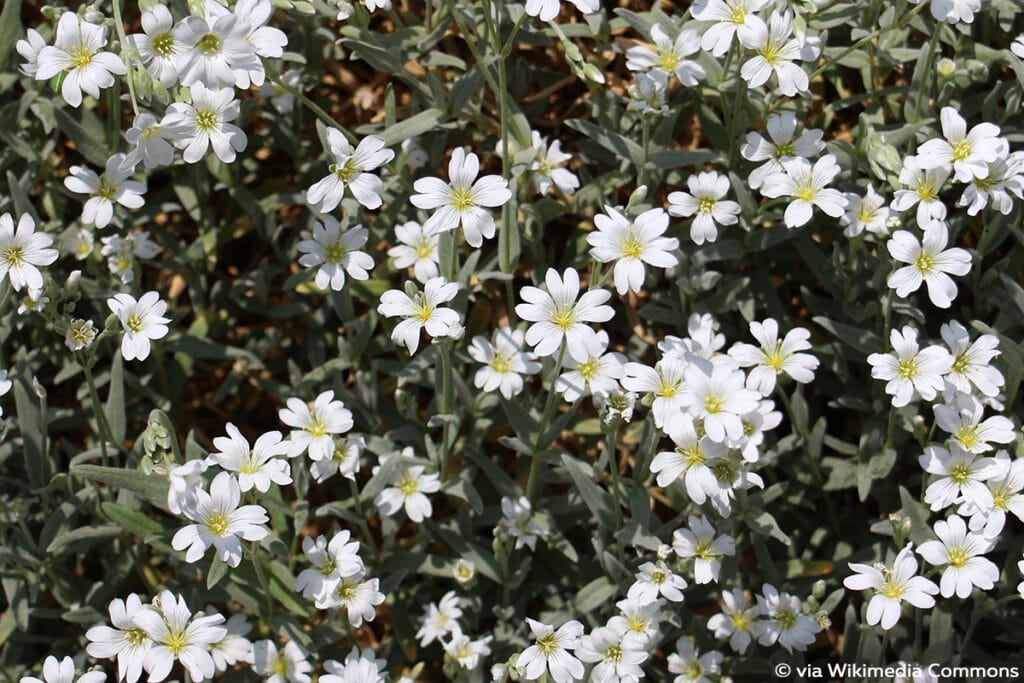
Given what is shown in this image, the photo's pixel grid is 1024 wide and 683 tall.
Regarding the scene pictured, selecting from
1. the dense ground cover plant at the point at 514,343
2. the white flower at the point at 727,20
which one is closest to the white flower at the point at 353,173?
the dense ground cover plant at the point at 514,343

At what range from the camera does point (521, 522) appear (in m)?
3.75

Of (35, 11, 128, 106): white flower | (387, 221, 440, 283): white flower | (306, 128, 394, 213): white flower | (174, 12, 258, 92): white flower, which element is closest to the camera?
(174, 12, 258, 92): white flower

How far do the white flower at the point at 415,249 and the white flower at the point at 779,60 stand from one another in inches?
50.4

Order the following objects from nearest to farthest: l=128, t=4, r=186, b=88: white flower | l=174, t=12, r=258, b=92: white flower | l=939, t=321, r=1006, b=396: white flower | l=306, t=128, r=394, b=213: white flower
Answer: l=174, t=12, r=258, b=92: white flower
l=128, t=4, r=186, b=88: white flower
l=939, t=321, r=1006, b=396: white flower
l=306, t=128, r=394, b=213: white flower

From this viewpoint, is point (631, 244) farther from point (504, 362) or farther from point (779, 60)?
point (779, 60)

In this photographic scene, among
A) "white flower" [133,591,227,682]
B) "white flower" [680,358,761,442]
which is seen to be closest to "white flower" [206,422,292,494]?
"white flower" [133,591,227,682]

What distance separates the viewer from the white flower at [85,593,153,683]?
3.27 m

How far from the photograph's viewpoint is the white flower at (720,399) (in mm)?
3006

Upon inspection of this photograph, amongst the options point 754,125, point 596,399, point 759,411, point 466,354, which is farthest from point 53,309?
point 754,125

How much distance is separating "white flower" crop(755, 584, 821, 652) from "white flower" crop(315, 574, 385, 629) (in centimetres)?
135

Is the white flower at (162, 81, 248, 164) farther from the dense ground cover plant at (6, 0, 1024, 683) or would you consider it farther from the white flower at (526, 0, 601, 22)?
the white flower at (526, 0, 601, 22)

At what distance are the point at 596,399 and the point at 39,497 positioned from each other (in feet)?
7.24

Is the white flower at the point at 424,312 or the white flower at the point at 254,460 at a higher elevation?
the white flower at the point at 424,312

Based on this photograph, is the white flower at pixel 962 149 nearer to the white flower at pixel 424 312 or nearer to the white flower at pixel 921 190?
the white flower at pixel 921 190
